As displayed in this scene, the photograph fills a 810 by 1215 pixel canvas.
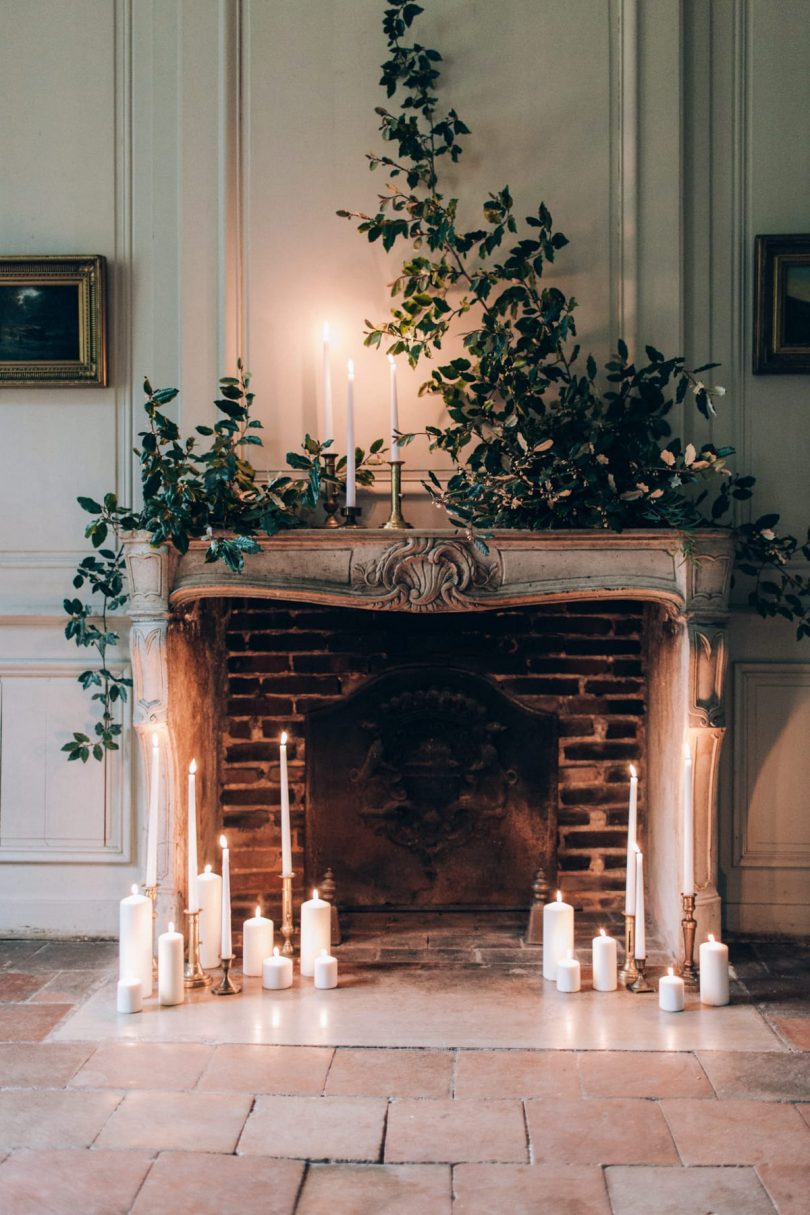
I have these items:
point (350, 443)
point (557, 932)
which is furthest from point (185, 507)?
point (557, 932)

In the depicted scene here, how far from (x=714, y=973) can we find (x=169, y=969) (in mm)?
1422

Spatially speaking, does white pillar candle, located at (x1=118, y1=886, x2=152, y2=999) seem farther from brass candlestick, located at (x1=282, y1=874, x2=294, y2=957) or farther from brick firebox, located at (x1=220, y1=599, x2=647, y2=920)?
brick firebox, located at (x1=220, y1=599, x2=647, y2=920)

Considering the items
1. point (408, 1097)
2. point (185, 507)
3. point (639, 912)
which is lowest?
point (408, 1097)

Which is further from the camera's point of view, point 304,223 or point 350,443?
point 304,223

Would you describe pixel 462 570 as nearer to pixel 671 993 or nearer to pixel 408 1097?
pixel 671 993

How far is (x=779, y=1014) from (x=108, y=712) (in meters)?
2.12

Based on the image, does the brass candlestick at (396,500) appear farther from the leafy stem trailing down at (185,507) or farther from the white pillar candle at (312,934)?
the white pillar candle at (312,934)

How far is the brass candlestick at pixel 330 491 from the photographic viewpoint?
339cm

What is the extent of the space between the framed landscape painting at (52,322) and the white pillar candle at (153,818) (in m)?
1.22

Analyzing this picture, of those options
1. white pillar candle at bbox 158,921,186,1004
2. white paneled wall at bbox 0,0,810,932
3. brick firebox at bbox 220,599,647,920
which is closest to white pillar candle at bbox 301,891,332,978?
white pillar candle at bbox 158,921,186,1004

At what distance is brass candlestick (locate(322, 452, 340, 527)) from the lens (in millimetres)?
3395

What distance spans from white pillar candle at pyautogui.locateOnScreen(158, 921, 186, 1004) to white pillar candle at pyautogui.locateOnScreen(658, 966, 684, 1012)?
1.26 m

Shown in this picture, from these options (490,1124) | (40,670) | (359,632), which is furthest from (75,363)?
(490,1124)

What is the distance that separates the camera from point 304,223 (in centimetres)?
351
